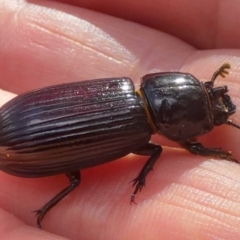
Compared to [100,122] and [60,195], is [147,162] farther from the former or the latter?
[60,195]

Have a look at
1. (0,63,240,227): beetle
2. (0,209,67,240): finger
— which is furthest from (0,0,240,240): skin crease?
(0,63,240,227): beetle

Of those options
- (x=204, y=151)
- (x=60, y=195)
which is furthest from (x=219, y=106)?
(x=60, y=195)

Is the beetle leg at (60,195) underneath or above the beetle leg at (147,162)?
underneath

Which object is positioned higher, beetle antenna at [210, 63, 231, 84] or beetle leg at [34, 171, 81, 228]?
beetle antenna at [210, 63, 231, 84]

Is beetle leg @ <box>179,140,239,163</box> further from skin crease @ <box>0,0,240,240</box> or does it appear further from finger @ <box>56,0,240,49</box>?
finger @ <box>56,0,240,49</box>

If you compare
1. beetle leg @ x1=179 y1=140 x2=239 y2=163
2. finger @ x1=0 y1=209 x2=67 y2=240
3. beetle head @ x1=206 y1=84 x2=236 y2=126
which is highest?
beetle head @ x1=206 y1=84 x2=236 y2=126

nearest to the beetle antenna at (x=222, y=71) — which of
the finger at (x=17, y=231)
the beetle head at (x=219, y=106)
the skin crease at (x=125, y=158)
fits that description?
the skin crease at (x=125, y=158)

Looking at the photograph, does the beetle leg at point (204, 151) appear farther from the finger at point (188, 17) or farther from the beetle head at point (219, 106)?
the finger at point (188, 17)

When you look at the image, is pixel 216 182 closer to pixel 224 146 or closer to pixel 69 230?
pixel 224 146

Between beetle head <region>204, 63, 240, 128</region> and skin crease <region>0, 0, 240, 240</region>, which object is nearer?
skin crease <region>0, 0, 240, 240</region>
